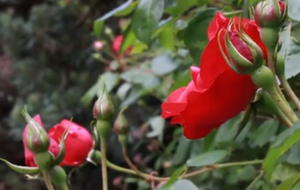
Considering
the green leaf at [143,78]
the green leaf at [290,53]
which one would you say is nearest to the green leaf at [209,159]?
the green leaf at [290,53]

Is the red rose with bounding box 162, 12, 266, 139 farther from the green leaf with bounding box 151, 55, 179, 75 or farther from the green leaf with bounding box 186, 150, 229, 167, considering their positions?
the green leaf with bounding box 151, 55, 179, 75

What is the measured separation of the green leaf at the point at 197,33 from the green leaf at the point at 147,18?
4 centimetres

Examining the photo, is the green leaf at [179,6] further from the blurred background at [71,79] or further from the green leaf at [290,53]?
the blurred background at [71,79]

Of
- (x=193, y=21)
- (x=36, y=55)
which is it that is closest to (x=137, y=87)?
(x=193, y=21)

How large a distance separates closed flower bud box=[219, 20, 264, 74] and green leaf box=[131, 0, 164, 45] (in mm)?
306

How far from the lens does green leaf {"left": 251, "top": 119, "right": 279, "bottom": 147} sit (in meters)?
0.67

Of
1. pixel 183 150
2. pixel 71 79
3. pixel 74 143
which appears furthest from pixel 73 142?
pixel 71 79

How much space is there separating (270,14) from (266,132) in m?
0.33

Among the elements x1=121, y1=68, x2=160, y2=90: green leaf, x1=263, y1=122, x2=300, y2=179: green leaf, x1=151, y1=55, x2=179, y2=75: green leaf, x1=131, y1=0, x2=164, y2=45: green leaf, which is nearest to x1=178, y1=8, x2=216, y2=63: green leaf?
x1=131, y1=0, x2=164, y2=45: green leaf

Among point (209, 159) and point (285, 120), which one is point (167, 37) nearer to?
point (209, 159)

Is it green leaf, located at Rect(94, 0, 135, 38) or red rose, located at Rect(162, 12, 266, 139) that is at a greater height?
red rose, located at Rect(162, 12, 266, 139)

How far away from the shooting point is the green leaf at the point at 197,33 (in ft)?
2.14

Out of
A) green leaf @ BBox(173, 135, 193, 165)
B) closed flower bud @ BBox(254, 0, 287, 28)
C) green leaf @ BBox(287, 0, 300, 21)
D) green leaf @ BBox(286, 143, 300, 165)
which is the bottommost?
green leaf @ BBox(173, 135, 193, 165)

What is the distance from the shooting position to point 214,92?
38cm
